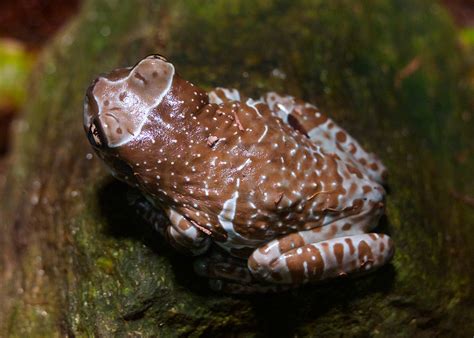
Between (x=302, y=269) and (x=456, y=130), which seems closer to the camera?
(x=302, y=269)

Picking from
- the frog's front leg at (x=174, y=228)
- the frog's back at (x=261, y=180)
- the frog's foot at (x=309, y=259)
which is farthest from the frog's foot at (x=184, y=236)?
the frog's foot at (x=309, y=259)

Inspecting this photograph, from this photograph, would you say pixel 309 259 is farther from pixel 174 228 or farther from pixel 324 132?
pixel 324 132

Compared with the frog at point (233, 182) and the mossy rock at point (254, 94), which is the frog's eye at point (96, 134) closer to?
the frog at point (233, 182)

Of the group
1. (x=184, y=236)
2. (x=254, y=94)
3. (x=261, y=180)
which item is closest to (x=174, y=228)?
(x=184, y=236)

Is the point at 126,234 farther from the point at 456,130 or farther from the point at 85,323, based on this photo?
the point at 456,130

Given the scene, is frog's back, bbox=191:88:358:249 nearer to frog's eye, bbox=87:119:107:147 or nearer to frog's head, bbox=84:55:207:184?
frog's head, bbox=84:55:207:184

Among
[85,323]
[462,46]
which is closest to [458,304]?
[85,323]
